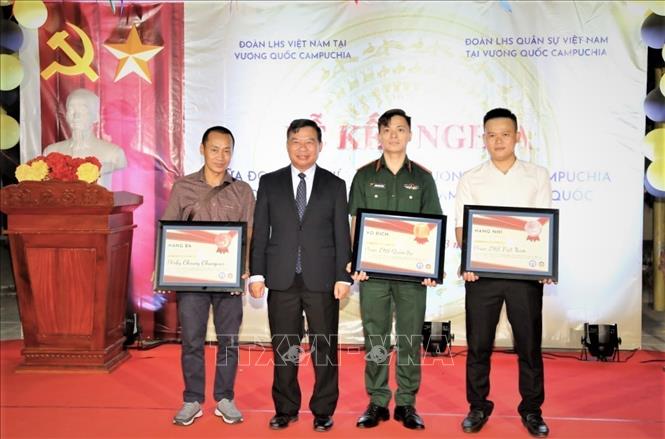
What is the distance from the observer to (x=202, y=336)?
10.8 feet

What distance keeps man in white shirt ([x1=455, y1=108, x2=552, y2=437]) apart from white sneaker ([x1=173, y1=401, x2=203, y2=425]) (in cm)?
136

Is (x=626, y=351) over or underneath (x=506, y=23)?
underneath

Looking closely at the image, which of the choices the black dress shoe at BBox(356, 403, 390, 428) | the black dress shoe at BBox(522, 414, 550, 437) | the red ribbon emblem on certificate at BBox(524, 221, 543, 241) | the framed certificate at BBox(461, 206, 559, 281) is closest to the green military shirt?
the framed certificate at BBox(461, 206, 559, 281)

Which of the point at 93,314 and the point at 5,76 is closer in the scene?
the point at 93,314

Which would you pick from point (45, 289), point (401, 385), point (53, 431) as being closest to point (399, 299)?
point (401, 385)

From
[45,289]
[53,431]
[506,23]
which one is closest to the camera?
[53,431]

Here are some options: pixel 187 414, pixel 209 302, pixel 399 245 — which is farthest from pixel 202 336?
pixel 399 245

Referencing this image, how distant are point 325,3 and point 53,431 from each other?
3476 mm

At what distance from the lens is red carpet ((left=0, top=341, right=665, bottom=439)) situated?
316 cm

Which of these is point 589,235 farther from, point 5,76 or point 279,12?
point 5,76

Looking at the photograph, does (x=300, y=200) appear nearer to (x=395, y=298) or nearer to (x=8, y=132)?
(x=395, y=298)

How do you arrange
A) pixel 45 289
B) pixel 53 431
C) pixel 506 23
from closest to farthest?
pixel 53 431 < pixel 45 289 < pixel 506 23

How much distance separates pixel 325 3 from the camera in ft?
16.0

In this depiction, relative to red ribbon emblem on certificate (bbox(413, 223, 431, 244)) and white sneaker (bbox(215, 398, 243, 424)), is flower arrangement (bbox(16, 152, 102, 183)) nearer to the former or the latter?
white sneaker (bbox(215, 398, 243, 424))
